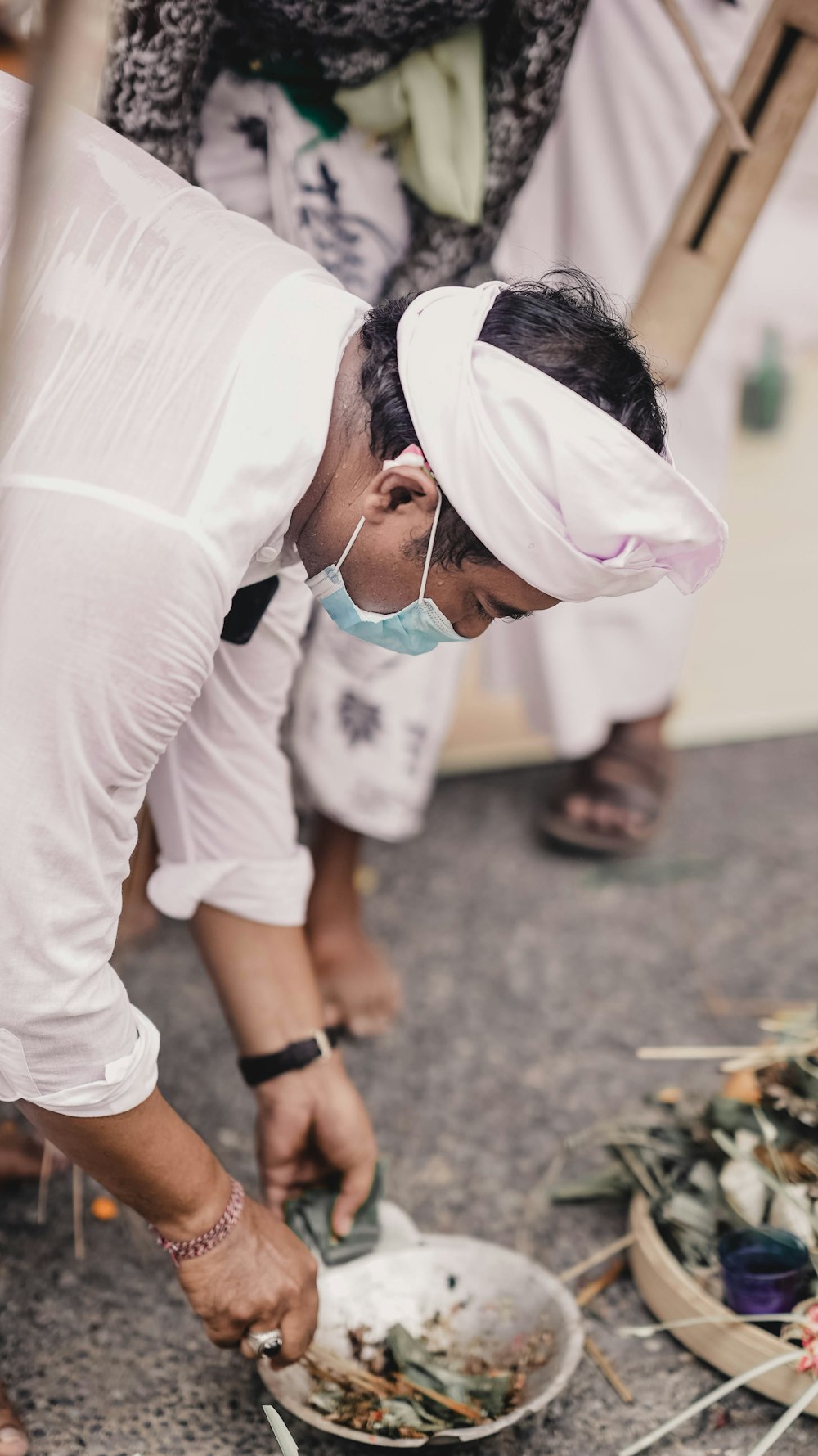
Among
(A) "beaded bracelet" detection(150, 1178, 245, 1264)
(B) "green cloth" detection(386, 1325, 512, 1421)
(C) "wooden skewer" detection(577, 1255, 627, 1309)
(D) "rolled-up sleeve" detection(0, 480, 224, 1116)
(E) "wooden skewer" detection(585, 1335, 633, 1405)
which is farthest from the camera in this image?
(C) "wooden skewer" detection(577, 1255, 627, 1309)

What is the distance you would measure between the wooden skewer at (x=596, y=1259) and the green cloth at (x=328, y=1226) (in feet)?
0.85

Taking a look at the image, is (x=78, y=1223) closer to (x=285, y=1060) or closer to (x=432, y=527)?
(x=285, y=1060)

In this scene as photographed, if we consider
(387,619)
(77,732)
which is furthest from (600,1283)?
(77,732)

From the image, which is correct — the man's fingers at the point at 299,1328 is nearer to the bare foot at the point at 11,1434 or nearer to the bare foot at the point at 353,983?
the bare foot at the point at 11,1434

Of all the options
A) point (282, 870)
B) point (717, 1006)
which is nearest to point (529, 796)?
point (717, 1006)

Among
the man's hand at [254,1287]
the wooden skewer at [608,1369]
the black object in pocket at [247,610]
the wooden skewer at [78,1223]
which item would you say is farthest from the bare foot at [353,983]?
the black object in pocket at [247,610]

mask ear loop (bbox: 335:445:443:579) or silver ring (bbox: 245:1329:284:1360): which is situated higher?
mask ear loop (bbox: 335:445:443:579)

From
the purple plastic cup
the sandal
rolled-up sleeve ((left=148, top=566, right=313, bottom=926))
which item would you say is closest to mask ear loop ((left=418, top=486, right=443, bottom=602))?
rolled-up sleeve ((left=148, top=566, right=313, bottom=926))

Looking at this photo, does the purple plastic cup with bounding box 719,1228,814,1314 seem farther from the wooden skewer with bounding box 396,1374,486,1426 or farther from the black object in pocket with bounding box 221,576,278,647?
the black object in pocket with bounding box 221,576,278,647

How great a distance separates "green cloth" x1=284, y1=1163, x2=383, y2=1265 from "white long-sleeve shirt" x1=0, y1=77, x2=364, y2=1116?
1.41 ft

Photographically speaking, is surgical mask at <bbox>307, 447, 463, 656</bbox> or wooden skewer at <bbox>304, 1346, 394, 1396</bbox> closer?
surgical mask at <bbox>307, 447, 463, 656</bbox>

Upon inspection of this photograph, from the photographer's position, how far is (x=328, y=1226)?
4.74 ft

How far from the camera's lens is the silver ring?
3.98 ft

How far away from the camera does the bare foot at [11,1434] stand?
1260mm
